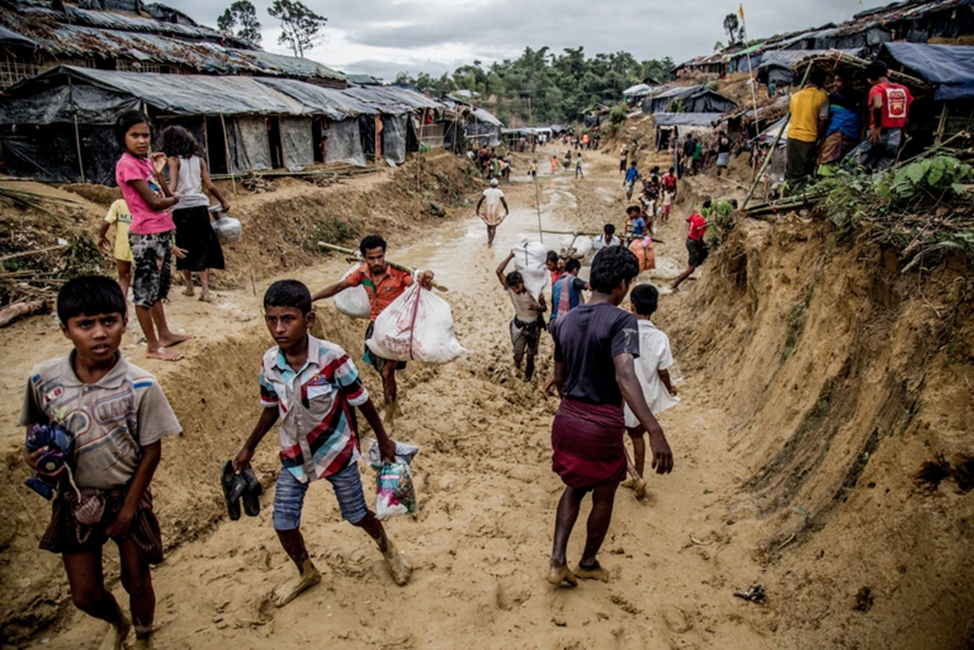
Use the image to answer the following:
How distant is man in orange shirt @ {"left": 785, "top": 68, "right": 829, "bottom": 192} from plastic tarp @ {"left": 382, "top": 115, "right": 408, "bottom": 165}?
15737mm

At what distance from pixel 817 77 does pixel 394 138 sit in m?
16.5

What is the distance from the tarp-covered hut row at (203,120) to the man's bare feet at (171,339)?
211 inches

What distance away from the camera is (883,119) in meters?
5.29

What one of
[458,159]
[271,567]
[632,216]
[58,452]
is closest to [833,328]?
[271,567]

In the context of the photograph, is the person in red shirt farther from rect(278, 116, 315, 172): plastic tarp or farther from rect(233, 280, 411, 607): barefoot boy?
rect(278, 116, 315, 172): plastic tarp

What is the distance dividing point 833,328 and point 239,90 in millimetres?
15141

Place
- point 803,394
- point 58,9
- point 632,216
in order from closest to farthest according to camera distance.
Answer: point 803,394, point 632,216, point 58,9

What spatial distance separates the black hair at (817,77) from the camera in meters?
6.08

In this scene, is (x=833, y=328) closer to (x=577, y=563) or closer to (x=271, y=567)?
(x=577, y=563)

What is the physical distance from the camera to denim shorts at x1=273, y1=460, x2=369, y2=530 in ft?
9.03

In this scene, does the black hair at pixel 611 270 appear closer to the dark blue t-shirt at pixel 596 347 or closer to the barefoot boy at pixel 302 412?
the dark blue t-shirt at pixel 596 347

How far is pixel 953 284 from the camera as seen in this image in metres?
2.83

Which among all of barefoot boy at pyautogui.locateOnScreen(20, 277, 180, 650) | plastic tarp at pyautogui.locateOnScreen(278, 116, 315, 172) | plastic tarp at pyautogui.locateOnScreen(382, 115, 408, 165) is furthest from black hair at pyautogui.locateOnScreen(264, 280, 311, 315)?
plastic tarp at pyautogui.locateOnScreen(382, 115, 408, 165)

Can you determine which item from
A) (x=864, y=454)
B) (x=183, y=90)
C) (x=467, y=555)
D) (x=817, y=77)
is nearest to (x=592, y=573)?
(x=467, y=555)
